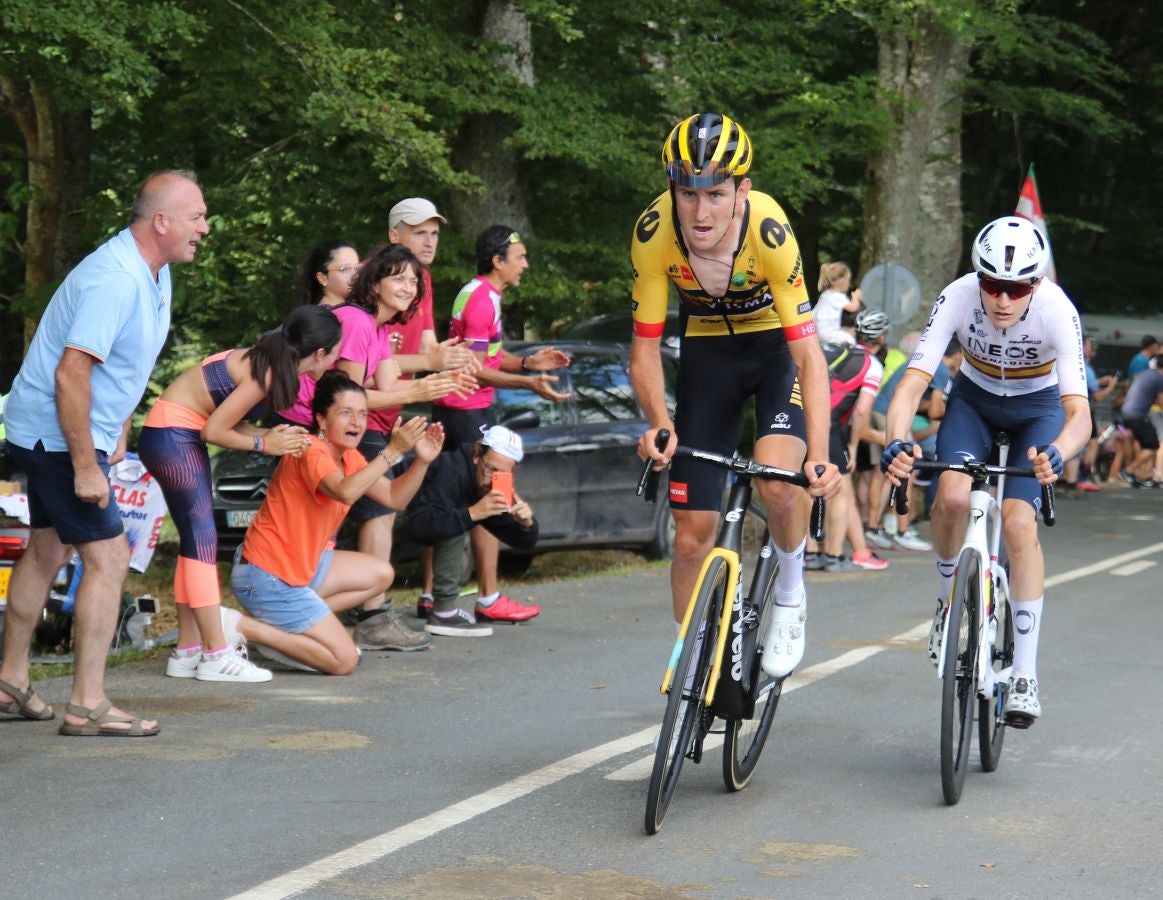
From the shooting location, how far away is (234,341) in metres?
17.8

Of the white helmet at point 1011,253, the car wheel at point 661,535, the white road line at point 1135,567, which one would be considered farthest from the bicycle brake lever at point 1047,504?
the white road line at point 1135,567

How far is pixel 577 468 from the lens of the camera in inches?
523

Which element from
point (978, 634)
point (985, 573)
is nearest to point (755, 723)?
point (978, 634)

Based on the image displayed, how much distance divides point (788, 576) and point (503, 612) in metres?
4.51

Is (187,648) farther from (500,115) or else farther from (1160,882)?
(500,115)

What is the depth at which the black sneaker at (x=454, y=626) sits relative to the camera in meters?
10.4

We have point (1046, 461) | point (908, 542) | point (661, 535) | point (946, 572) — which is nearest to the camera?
point (1046, 461)

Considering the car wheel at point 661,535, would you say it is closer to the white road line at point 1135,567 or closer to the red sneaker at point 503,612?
the red sneaker at point 503,612

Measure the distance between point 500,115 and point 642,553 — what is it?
502 cm

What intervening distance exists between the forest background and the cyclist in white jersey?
7246mm

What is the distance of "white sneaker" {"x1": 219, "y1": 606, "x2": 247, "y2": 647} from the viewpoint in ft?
28.3

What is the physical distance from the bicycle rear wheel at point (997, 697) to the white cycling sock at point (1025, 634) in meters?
0.03

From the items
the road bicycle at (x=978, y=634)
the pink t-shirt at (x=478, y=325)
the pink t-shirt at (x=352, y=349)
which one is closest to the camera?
the road bicycle at (x=978, y=634)

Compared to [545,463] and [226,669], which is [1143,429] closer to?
[545,463]
